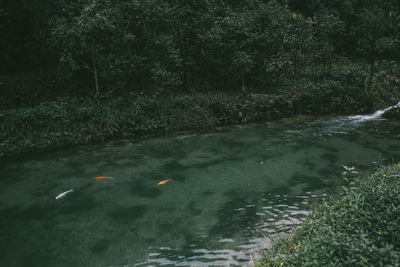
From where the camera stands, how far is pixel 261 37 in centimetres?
1449

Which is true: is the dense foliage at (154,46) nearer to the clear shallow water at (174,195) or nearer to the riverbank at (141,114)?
the riverbank at (141,114)

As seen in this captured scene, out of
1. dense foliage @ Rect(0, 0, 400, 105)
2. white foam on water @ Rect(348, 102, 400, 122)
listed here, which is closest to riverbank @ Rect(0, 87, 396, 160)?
white foam on water @ Rect(348, 102, 400, 122)

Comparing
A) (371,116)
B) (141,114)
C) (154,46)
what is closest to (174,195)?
(141,114)

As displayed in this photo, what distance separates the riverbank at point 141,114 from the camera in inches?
427

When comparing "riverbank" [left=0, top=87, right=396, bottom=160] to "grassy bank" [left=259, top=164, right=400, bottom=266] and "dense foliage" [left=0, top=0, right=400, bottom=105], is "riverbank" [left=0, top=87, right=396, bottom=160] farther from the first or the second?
"grassy bank" [left=259, top=164, right=400, bottom=266]

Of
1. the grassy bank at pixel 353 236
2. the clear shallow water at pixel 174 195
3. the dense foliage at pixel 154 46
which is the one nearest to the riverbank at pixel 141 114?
the clear shallow water at pixel 174 195

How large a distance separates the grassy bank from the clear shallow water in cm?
96

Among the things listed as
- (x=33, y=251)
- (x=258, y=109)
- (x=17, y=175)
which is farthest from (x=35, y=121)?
(x=258, y=109)

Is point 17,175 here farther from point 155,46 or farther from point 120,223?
point 155,46

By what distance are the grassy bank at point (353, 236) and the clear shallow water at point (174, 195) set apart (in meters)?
0.96

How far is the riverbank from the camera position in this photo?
1084 cm

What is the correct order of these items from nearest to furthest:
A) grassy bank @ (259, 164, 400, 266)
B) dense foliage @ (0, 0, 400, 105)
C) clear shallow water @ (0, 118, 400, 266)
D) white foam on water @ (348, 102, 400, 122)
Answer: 1. grassy bank @ (259, 164, 400, 266)
2. clear shallow water @ (0, 118, 400, 266)
3. dense foliage @ (0, 0, 400, 105)
4. white foam on water @ (348, 102, 400, 122)

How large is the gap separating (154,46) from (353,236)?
11.0 metres

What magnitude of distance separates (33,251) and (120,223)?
64.3 inches
